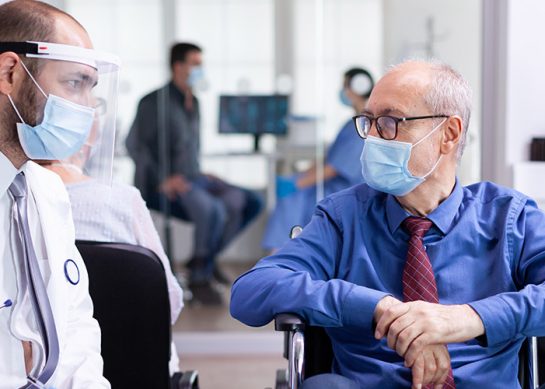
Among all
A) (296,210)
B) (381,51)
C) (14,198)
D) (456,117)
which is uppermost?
(381,51)

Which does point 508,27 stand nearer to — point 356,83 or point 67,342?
point 356,83

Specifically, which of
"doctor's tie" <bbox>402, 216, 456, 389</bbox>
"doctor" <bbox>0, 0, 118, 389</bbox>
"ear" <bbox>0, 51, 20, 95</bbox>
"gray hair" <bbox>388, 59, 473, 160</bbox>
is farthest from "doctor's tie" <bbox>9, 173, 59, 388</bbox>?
"gray hair" <bbox>388, 59, 473, 160</bbox>

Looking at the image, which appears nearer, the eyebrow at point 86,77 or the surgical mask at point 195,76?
the eyebrow at point 86,77

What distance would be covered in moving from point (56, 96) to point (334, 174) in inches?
118

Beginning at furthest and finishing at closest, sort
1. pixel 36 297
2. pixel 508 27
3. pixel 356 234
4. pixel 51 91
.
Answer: pixel 508 27 → pixel 356 234 → pixel 51 91 → pixel 36 297

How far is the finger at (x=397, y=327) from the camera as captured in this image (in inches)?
70.4

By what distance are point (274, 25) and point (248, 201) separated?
1012mm

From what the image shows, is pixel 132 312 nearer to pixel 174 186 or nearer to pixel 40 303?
pixel 40 303

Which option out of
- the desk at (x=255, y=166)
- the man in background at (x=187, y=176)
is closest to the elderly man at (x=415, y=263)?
the desk at (x=255, y=166)

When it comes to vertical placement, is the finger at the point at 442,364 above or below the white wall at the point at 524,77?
below

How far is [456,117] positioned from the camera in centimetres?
212

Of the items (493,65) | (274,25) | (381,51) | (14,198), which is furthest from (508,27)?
(14,198)

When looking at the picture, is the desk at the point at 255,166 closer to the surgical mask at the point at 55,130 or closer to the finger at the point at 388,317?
the surgical mask at the point at 55,130

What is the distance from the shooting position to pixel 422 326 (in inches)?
70.5
